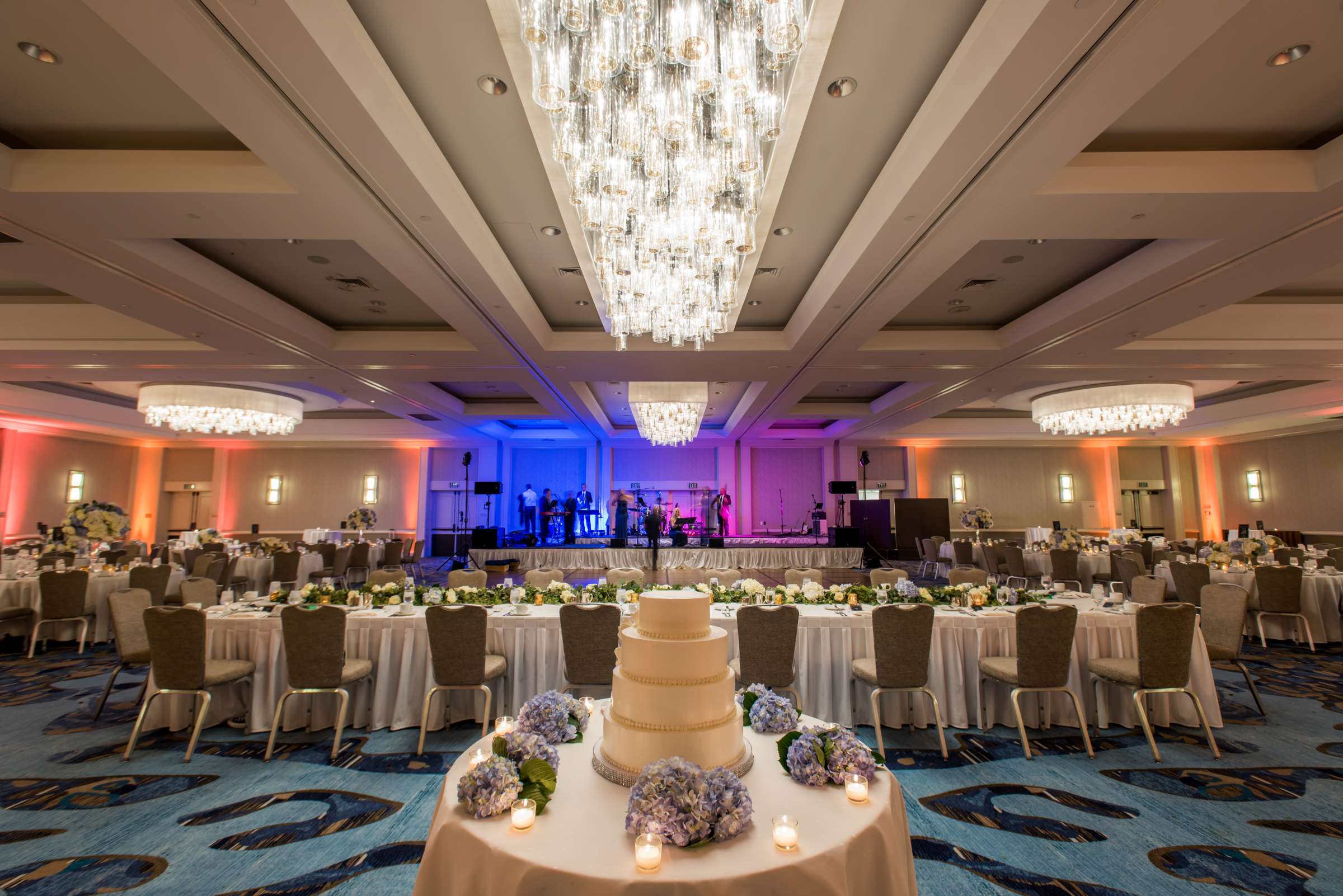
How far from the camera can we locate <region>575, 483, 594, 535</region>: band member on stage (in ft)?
62.0

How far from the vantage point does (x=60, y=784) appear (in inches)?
151

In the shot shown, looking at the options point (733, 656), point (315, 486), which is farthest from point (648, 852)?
point (315, 486)

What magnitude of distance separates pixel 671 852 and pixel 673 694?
1.37 ft

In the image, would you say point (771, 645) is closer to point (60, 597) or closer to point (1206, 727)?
point (1206, 727)

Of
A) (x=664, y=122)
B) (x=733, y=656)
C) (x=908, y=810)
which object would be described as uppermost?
(x=664, y=122)

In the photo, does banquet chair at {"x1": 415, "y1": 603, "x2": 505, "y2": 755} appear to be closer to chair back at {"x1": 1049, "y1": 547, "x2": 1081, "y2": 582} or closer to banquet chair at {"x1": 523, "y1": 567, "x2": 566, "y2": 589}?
banquet chair at {"x1": 523, "y1": 567, "x2": 566, "y2": 589}

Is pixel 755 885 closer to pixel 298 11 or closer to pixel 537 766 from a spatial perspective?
pixel 537 766

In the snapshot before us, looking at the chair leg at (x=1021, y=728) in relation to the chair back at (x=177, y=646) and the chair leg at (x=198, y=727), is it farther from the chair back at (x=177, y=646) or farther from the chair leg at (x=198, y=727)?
the chair back at (x=177, y=646)

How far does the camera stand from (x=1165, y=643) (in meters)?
4.25

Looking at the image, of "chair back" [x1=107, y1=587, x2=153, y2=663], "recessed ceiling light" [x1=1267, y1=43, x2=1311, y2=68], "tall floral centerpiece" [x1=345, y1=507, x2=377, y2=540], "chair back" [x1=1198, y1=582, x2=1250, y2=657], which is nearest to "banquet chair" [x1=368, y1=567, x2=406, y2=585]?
"chair back" [x1=107, y1=587, x2=153, y2=663]

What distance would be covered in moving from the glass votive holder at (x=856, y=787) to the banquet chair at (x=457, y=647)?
3177 millimetres

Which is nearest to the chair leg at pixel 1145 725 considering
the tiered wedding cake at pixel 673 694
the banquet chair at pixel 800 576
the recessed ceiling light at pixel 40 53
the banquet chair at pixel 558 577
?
the banquet chair at pixel 800 576

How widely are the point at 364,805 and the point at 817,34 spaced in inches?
196

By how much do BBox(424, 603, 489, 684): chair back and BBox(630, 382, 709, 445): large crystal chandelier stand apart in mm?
8127
